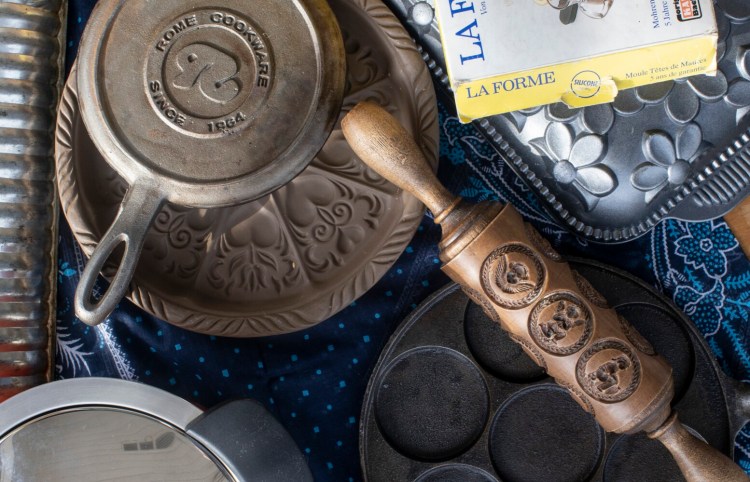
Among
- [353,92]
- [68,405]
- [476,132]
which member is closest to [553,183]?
[476,132]

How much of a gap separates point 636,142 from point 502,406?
0.31 meters

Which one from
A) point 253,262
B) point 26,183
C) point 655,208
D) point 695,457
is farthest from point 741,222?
point 26,183

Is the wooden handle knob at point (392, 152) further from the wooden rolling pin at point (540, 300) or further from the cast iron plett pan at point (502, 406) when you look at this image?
the cast iron plett pan at point (502, 406)

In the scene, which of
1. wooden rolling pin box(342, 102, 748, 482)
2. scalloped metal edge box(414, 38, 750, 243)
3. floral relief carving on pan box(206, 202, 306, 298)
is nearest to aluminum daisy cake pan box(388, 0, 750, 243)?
scalloped metal edge box(414, 38, 750, 243)

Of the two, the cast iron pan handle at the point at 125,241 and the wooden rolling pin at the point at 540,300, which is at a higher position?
the cast iron pan handle at the point at 125,241

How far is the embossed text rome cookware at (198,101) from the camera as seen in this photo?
647 mm

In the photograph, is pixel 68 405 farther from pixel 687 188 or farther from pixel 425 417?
pixel 687 188

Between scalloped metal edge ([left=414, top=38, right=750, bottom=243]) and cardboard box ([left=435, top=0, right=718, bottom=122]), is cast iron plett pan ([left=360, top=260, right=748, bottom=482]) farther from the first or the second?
cardboard box ([left=435, top=0, right=718, bottom=122])

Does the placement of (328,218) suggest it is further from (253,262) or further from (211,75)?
(211,75)

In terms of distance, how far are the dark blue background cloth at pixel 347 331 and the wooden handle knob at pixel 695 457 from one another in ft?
0.59

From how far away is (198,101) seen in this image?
2.14 feet

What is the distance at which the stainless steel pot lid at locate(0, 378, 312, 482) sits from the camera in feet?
2.07

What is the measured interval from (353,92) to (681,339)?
44 centimetres

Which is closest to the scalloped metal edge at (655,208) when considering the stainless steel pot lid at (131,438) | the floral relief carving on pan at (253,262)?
the floral relief carving on pan at (253,262)
